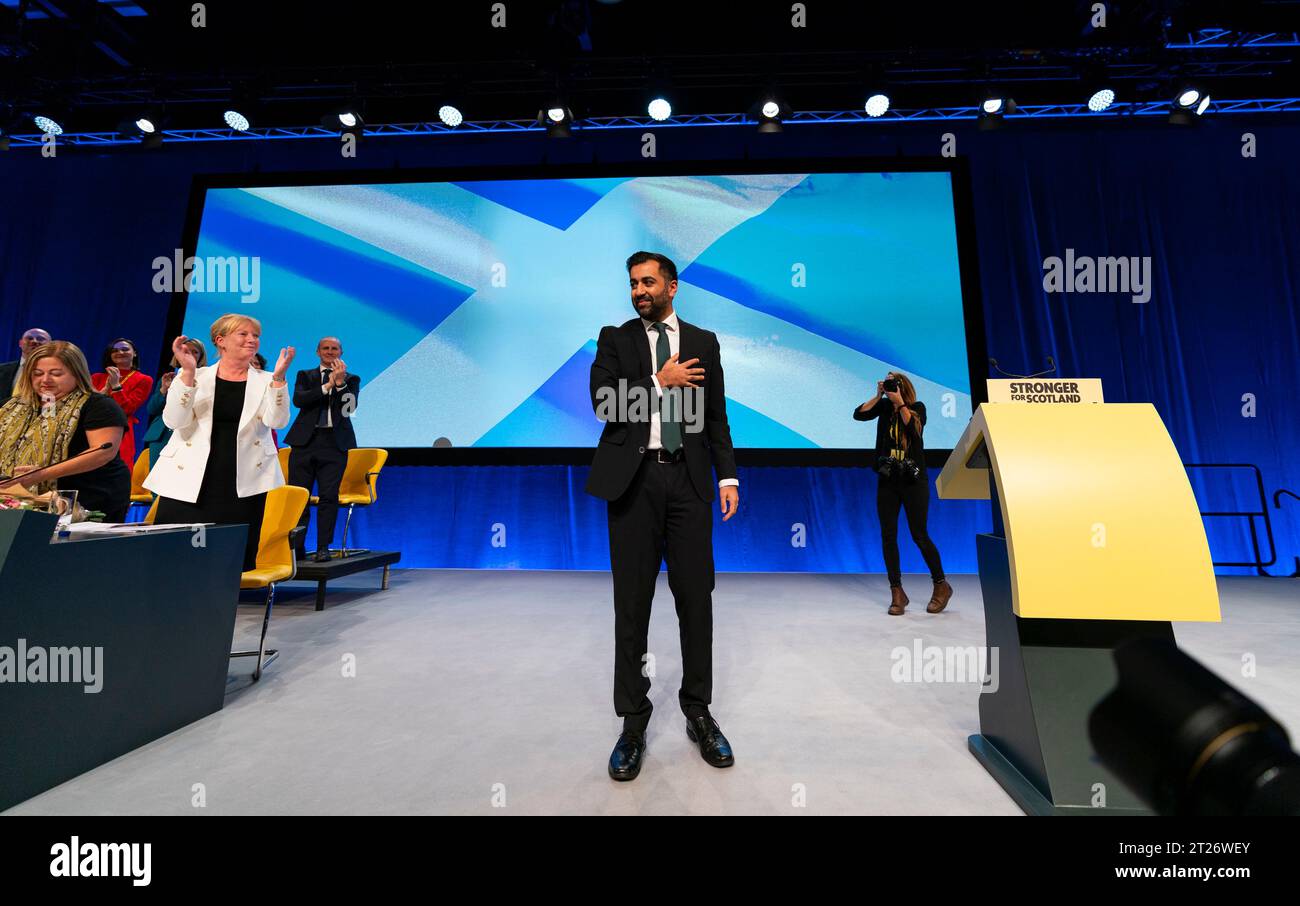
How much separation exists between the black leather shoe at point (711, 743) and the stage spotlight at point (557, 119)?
556 cm

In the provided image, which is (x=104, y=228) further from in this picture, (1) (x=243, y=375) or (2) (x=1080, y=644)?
(2) (x=1080, y=644)

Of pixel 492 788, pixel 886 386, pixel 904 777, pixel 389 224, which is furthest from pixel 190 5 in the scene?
pixel 904 777

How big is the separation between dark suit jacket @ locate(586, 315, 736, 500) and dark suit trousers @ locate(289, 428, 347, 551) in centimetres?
367

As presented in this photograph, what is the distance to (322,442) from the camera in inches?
204

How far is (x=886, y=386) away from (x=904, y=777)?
3.01 meters

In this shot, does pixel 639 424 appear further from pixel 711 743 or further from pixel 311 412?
pixel 311 412

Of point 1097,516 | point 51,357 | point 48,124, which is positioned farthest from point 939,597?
point 48,124

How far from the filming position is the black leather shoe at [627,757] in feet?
6.57

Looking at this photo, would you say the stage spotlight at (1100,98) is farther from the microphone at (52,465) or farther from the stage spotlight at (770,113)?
the microphone at (52,465)

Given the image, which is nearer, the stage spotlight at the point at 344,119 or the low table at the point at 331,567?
the low table at the point at 331,567

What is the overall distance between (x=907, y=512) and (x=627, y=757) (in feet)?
10.1

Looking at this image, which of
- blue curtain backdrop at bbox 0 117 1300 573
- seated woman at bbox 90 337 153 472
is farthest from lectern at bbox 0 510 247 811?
blue curtain backdrop at bbox 0 117 1300 573

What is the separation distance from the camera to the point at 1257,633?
401 cm

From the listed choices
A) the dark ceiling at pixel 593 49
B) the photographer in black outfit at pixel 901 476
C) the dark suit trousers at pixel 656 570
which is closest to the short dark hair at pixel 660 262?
the dark suit trousers at pixel 656 570
